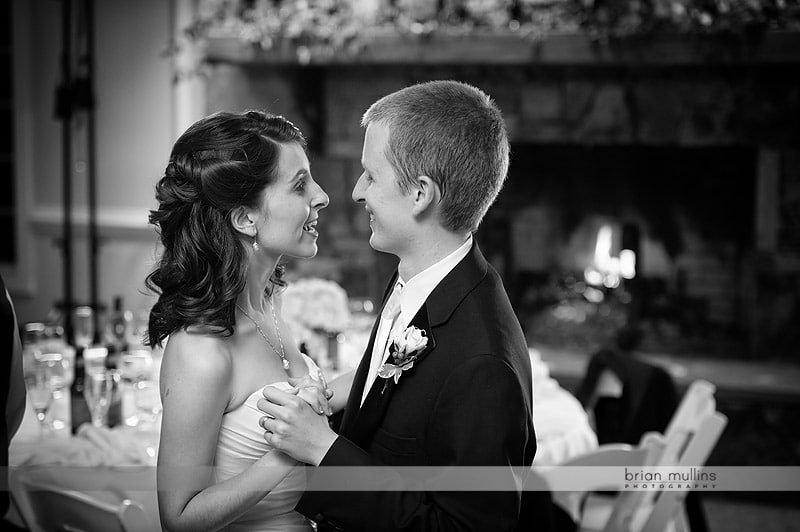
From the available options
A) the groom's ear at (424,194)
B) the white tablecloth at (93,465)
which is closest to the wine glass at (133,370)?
the white tablecloth at (93,465)

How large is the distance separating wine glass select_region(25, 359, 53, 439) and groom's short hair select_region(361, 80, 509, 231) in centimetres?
148

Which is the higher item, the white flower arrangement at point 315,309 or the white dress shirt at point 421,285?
the white dress shirt at point 421,285

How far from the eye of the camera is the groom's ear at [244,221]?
1.80 m

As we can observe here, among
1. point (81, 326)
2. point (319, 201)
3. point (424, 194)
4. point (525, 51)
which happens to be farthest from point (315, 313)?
point (525, 51)

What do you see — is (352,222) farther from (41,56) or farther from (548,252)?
(41,56)

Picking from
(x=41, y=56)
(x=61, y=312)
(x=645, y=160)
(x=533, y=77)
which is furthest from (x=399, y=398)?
(x=41, y=56)

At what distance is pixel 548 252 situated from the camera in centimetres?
533

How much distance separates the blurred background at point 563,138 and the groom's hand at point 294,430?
9.53 ft

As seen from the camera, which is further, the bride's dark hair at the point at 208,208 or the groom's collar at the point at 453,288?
the bride's dark hair at the point at 208,208

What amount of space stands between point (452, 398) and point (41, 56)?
5557mm

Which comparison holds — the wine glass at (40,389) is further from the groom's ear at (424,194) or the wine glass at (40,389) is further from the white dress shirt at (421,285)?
the groom's ear at (424,194)

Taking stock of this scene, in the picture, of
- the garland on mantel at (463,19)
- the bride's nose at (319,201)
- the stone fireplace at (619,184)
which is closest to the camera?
the bride's nose at (319,201)

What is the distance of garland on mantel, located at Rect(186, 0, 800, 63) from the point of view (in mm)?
4340

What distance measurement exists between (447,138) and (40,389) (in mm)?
1619
